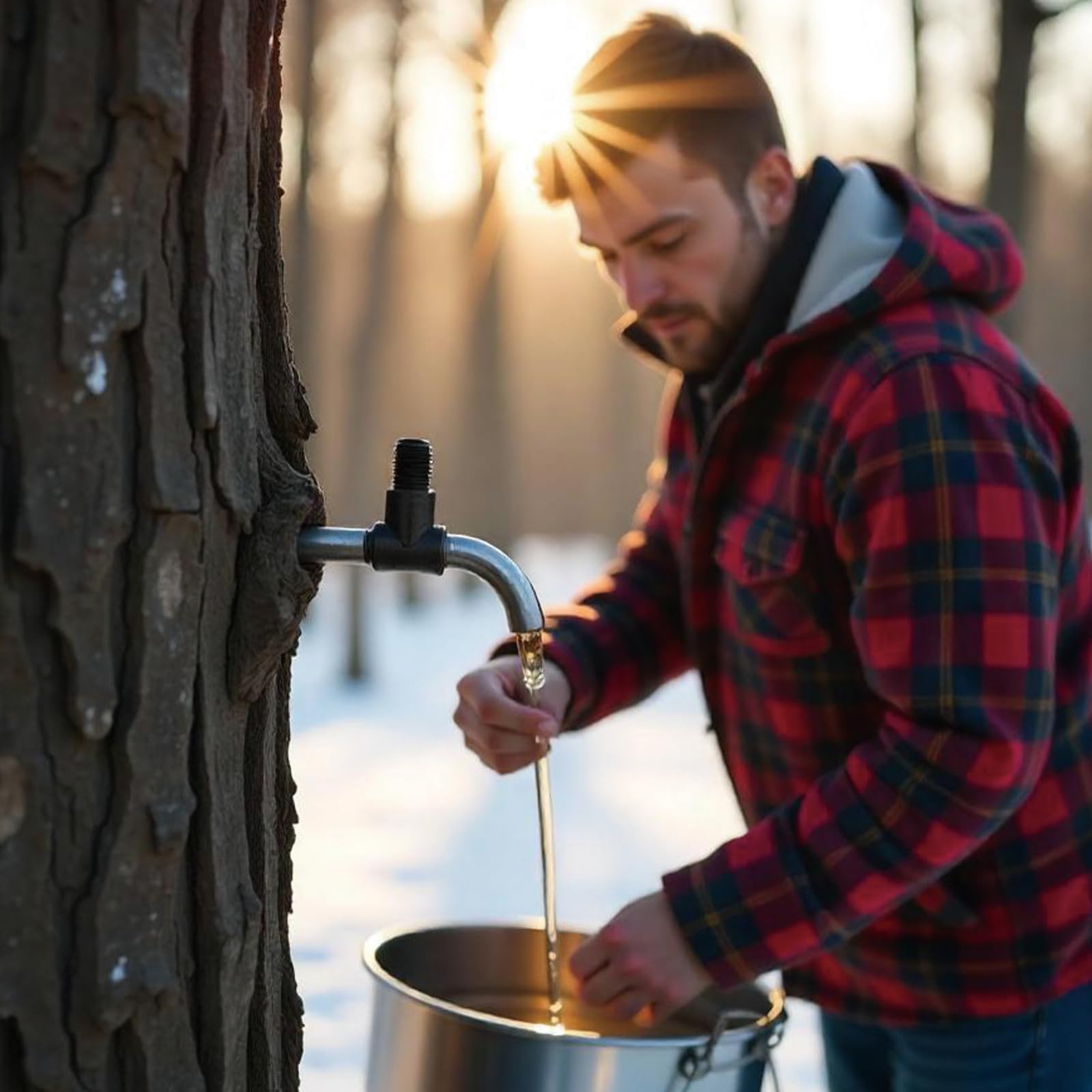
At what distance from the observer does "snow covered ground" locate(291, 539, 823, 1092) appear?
3.60 m

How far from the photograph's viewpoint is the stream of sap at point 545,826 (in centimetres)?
149

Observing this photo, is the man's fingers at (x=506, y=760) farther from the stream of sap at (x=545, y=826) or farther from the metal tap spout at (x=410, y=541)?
the metal tap spout at (x=410, y=541)

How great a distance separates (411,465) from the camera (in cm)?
131

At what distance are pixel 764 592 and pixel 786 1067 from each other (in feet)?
6.44

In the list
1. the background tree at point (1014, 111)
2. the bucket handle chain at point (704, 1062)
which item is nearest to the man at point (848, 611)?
the bucket handle chain at point (704, 1062)

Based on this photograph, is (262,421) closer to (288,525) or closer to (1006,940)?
(288,525)

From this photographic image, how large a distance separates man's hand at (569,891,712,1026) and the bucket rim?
42 mm

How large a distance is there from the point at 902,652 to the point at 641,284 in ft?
2.06

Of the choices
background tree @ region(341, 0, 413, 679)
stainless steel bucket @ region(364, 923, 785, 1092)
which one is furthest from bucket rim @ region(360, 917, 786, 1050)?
background tree @ region(341, 0, 413, 679)

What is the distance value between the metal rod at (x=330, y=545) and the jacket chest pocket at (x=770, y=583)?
602mm

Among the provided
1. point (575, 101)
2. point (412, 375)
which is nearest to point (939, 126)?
point (412, 375)

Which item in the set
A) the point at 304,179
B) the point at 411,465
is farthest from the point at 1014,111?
the point at 411,465

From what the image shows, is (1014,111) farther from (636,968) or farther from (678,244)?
(636,968)

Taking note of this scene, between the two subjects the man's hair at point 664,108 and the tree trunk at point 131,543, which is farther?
the man's hair at point 664,108
